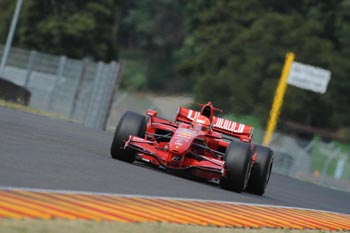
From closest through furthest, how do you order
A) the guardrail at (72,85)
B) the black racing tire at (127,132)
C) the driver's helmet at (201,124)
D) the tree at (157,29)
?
1. the black racing tire at (127,132)
2. the driver's helmet at (201,124)
3. the guardrail at (72,85)
4. the tree at (157,29)

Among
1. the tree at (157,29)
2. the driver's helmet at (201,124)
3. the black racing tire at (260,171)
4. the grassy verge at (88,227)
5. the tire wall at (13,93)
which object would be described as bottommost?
the tire wall at (13,93)

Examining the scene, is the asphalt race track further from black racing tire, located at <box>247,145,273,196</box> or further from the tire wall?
the tire wall

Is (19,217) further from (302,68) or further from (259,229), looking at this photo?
(302,68)

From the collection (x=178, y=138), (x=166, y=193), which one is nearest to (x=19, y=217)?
(x=166, y=193)

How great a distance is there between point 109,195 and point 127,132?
177 inches

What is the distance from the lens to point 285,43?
184 feet

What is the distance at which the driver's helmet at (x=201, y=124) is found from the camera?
46.7ft

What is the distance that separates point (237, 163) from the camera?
1337 cm

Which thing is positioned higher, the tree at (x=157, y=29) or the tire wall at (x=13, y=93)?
the tree at (x=157, y=29)

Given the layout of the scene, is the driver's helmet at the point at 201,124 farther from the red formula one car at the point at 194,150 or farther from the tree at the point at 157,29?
the tree at the point at 157,29

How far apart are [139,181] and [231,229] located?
2.66 meters

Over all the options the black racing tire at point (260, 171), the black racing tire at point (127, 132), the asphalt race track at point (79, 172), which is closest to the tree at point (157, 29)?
the black racing tire at point (260, 171)

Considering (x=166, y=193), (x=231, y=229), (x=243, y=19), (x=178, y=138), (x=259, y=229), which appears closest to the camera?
(x=231, y=229)

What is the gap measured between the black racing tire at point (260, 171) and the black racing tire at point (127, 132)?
179 centimetres
